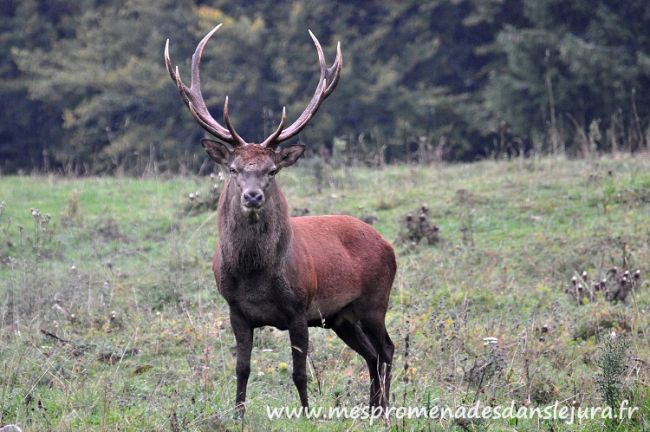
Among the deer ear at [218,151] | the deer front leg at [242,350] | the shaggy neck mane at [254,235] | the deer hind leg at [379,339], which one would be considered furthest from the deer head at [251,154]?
the deer hind leg at [379,339]

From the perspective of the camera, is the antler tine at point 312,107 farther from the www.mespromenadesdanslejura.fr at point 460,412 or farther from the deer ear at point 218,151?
the www.mespromenadesdanslejura.fr at point 460,412

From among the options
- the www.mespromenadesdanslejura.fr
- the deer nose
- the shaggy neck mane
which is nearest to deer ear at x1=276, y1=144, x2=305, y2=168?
the shaggy neck mane

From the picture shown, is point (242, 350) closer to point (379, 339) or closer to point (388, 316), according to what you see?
point (379, 339)

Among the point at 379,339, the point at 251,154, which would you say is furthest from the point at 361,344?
the point at 251,154

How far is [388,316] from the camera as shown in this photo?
846 cm

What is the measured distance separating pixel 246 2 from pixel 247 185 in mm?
22113

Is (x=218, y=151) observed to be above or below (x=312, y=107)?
below

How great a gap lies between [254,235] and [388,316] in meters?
2.84

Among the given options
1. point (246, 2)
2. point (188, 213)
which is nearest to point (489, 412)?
point (188, 213)

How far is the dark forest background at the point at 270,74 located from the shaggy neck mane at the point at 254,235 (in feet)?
55.6

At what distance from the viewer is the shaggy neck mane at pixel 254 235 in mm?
5863

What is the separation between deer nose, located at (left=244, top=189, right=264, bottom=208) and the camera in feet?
18.8

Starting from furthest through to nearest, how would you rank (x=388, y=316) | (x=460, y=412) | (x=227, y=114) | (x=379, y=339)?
(x=388, y=316)
(x=379, y=339)
(x=227, y=114)
(x=460, y=412)

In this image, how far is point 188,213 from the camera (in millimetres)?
12328
